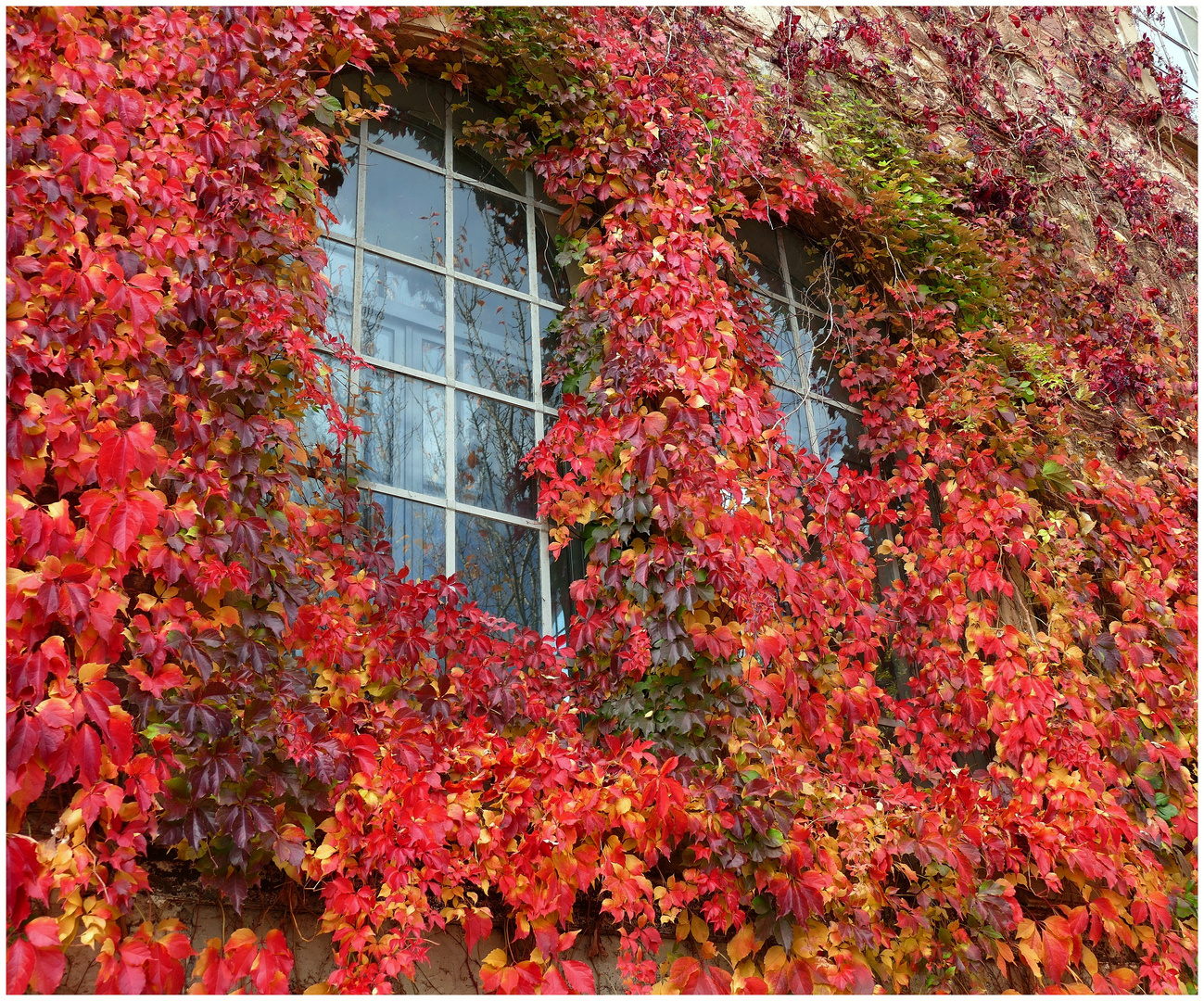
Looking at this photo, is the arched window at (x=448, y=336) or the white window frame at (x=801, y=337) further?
the white window frame at (x=801, y=337)

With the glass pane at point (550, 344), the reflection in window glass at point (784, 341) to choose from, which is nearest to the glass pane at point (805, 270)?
the reflection in window glass at point (784, 341)

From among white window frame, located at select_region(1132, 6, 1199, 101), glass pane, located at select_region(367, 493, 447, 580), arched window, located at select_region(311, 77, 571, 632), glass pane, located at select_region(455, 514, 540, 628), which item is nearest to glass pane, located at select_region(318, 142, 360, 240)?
arched window, located at select_region(311, 77, 571, 632)

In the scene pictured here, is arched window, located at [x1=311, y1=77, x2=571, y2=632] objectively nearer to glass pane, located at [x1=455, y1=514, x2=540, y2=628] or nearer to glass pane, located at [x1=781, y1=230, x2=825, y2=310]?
glass pane, located at [x1=455, y1=514, x2=540, y2=628]

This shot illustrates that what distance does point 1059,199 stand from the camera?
4.79 meters

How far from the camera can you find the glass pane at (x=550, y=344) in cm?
305

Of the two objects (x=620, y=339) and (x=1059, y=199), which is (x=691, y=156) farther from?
(x=1059, y=199)

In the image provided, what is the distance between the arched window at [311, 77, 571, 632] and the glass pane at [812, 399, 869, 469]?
1204mm

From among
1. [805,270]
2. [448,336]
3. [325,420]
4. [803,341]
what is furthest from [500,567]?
[805,270]

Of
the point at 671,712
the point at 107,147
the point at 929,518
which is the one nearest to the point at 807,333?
the point at 929,518

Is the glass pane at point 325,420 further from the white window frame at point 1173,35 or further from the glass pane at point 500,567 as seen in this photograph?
the white window frame at point 1173,35

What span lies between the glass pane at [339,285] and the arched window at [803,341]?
160 cm

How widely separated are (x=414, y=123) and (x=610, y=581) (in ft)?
5.81

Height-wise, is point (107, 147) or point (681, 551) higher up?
point (107, 147)

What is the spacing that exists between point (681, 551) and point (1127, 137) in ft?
15.7
